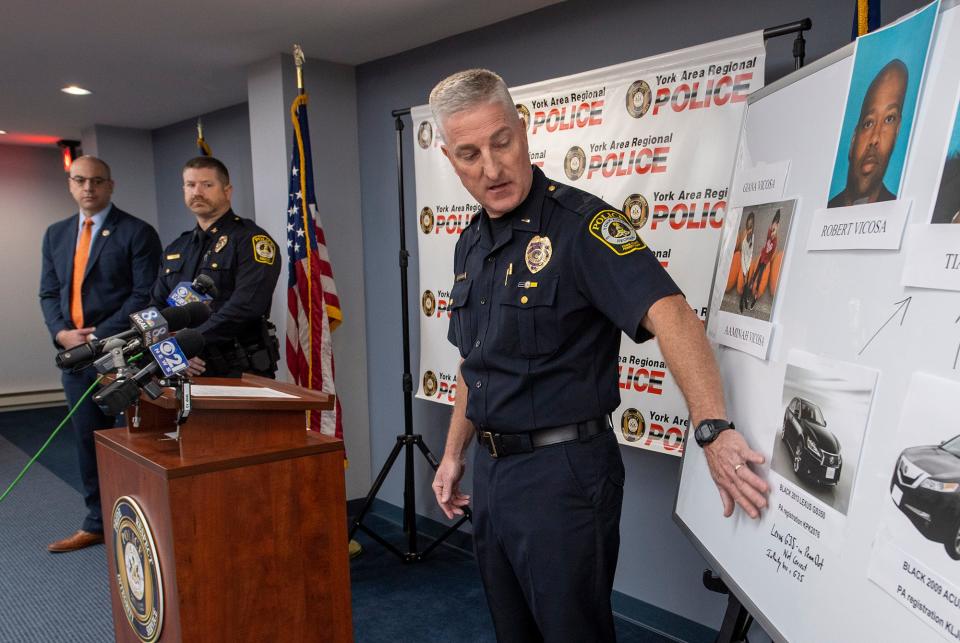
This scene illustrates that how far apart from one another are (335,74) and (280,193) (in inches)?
26.5

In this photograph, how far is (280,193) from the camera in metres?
3.40

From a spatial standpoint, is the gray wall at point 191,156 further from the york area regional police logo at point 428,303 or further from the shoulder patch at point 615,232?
the shoulder patch at point 615,232

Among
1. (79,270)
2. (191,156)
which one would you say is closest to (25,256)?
(191,156)

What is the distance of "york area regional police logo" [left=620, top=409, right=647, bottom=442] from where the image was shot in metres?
2.25

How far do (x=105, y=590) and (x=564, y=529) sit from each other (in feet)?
7.71

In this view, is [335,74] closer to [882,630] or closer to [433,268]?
[433,268]

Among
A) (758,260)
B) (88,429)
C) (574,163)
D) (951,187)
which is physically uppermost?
(574,163)

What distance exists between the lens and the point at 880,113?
850 millimetres

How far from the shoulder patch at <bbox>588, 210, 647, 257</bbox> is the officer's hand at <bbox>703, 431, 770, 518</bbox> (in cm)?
37

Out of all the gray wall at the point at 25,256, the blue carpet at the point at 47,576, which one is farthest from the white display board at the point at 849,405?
the gray wall at the point at 25,256

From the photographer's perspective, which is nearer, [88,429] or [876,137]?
[876,137]

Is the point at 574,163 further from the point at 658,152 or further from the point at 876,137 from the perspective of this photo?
the point at 876,137

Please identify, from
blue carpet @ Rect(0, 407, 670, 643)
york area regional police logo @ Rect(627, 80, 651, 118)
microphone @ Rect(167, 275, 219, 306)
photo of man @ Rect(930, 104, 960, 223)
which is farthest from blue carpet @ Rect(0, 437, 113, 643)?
photo of man @ Rect(930, 104, 960, 223)

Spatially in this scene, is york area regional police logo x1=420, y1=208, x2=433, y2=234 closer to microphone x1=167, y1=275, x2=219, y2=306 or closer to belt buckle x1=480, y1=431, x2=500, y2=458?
microphone x1=167, y1=275, x2=219, y2=306
